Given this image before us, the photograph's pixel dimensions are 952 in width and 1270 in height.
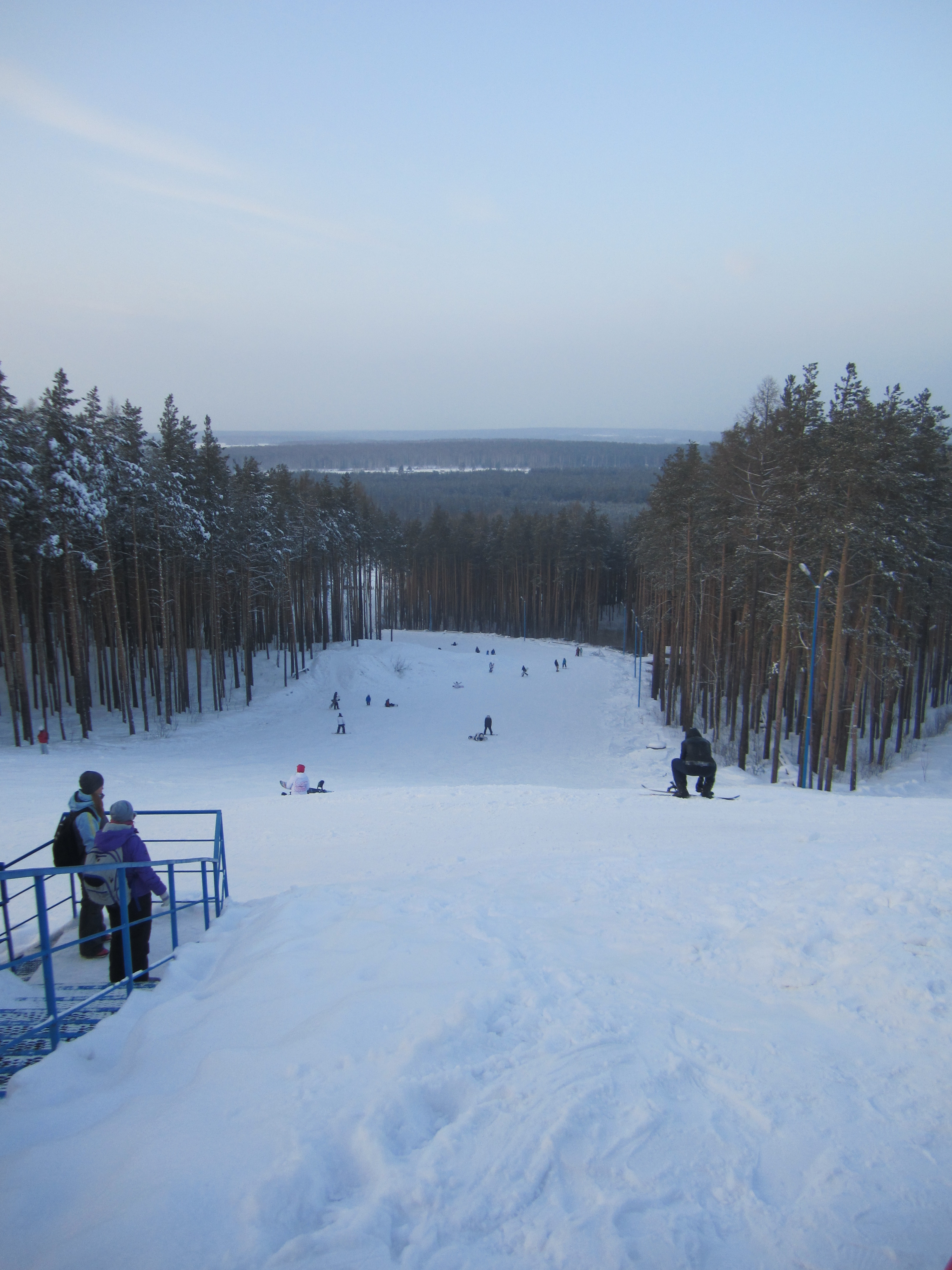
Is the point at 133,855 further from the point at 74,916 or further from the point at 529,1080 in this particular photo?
the point at 529,1080

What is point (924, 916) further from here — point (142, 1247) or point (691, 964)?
point (142, 1247)

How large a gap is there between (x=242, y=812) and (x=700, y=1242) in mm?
13942

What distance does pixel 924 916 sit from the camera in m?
6.31

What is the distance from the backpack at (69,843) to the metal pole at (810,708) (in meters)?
18.5

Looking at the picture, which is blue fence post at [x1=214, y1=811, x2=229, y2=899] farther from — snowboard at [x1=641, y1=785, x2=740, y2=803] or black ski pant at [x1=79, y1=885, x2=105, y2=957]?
snowboard at [x1=641, y1=785, x2=740, y2=803]

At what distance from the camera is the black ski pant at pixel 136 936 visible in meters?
5.90

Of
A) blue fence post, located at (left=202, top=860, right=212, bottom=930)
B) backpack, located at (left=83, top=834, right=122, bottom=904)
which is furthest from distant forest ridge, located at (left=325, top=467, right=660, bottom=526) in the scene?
backpack, located at (left=83, top=834, right=122, bottom=904)

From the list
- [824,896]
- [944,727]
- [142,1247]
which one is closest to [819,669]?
[944,727]

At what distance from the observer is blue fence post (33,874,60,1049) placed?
460 cm

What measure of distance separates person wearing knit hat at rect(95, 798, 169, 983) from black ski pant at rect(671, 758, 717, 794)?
35.9ft

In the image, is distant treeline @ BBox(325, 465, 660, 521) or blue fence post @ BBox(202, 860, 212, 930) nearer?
blue fence post @ BBox(202, 860, 212, 930)

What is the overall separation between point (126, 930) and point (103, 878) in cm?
77

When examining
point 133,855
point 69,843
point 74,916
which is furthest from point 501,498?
point 133,855

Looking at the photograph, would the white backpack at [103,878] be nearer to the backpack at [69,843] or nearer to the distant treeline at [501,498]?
the backpack at [69,843]
